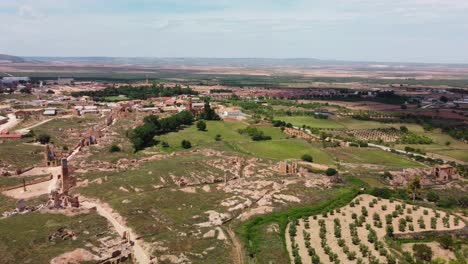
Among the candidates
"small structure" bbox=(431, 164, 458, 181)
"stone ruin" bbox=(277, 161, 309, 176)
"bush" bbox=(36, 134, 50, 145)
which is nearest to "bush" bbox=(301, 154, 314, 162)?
"stone ruin" bbox=(277, 161, 309, 176)

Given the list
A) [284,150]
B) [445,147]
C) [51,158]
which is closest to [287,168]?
[284,150]

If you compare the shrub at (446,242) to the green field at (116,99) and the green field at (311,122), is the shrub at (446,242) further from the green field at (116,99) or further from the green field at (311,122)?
the green field at (116,99)

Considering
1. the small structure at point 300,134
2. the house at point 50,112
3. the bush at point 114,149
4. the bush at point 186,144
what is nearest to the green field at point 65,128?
the bush at point 114,149

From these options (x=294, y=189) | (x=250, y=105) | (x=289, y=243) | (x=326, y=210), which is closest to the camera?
(x=289, y=243)

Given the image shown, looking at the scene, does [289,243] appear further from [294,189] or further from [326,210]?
[294,189]

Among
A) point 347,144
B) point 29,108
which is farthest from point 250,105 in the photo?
point 29,108

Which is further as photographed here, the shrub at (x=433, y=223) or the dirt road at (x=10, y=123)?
the dirt road at (x=10, y=123)

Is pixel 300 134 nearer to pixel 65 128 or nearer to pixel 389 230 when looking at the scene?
pixel 65 128
